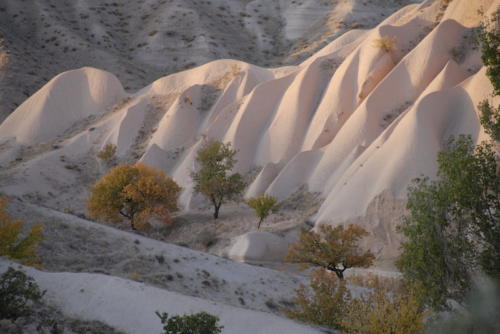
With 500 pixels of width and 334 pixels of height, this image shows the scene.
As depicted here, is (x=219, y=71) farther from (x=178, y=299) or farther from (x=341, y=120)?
(x=178, y=299)

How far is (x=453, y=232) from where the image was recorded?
13594 millimetres

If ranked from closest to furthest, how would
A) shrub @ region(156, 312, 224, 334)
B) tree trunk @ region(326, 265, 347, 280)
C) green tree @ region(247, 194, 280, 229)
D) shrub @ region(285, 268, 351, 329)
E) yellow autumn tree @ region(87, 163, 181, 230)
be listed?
shrub @ region(156, 312, 224, 334)
shrub @ region(285, 268, 351, 329)
tree trunk @ region(326, 265, 347, 280)
green tree @ region(247, 194, 280, 229)
yellow autumn tree @ region(87, 163, 181, 230)

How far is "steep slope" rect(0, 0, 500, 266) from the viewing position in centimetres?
2561

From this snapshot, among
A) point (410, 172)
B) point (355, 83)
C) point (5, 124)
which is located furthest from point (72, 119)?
point (410, 172)

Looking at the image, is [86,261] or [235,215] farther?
[235,215]

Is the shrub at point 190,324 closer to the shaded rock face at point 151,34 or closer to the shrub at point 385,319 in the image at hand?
the shrub at point 385,319

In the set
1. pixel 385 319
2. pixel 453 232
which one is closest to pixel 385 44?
pixel 453 232

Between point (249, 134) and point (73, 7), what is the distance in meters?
44.3

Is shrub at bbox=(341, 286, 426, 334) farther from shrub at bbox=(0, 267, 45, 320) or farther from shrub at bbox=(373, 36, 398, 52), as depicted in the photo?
shrub at bbox=(373, 36, 398, 52)

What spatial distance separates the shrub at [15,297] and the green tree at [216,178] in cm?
2051

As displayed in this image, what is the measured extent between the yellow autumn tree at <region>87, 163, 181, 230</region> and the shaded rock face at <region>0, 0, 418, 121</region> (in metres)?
28.3

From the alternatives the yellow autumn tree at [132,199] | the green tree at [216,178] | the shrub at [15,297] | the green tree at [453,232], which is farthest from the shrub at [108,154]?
the shrub at [15,297]

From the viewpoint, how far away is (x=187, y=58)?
62219 mm

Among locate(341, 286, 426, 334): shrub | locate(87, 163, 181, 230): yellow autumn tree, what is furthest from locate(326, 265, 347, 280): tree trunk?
locate(87, 163, 181, 230): yellow autumn tree
